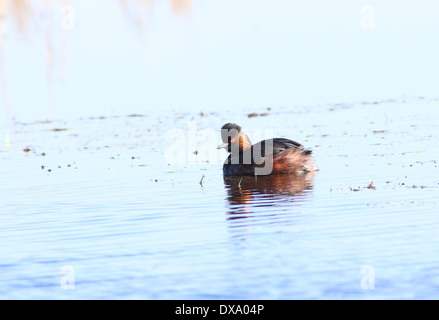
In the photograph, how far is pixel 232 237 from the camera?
373 inches

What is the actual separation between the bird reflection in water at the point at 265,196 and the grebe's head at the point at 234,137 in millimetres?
1545

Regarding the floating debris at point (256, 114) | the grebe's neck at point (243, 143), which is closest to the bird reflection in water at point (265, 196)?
the grebe's neck at point (243, 143)

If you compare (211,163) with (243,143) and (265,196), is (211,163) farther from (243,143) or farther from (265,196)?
(265,196)

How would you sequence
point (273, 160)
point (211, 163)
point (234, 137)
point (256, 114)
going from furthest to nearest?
point (256, 114) → point (211, 163) → point (234, 137) → point (273, 160)

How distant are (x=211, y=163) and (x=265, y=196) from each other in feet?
14.2

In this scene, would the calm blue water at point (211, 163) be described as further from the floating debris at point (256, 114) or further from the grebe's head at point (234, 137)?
the grebe's head at point (234, 137)

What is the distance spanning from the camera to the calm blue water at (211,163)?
8.12 meters

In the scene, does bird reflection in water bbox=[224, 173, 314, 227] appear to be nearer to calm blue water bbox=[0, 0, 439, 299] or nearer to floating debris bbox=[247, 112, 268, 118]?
calm blue water bbox=[0, 0, 439, 299]

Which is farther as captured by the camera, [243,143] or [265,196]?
[243,143]

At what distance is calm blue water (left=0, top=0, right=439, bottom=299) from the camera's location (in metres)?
8.12

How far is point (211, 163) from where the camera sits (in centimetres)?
1664

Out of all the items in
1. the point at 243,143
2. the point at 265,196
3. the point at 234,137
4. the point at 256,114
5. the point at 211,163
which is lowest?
the point at 265,196

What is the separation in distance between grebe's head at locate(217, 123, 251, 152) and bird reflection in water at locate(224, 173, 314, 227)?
1545mm

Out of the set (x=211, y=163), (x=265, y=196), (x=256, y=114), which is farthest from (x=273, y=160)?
(x=256, y=114)
